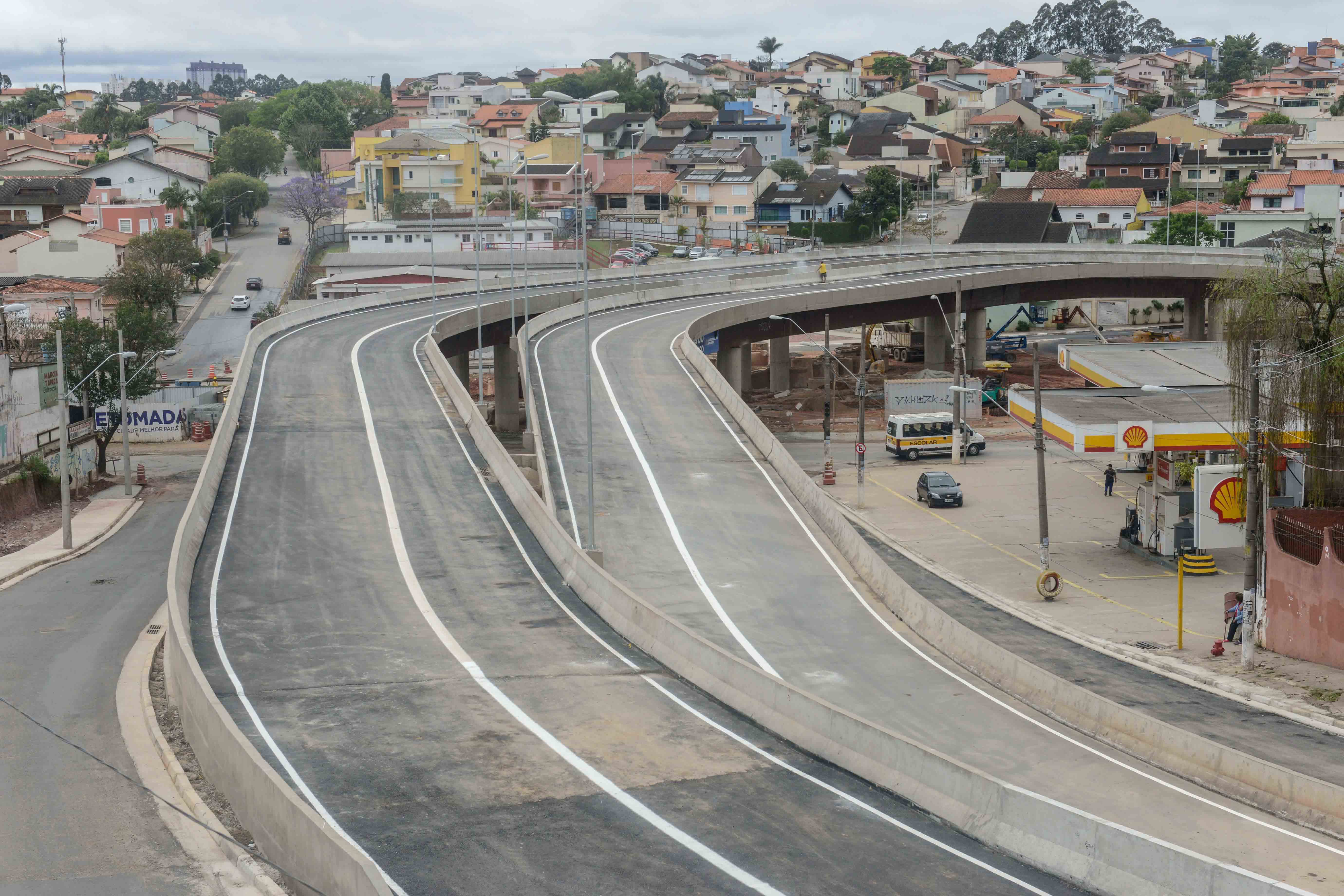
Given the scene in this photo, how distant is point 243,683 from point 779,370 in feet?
218

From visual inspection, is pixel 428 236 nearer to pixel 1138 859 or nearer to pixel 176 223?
pixel 176 223

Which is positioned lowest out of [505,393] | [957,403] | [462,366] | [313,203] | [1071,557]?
[1071,557]

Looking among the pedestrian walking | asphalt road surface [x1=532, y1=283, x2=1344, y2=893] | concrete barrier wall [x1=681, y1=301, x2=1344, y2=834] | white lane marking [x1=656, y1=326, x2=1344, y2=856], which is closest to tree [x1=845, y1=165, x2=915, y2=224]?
asphalt road surface [x1=532, y1=283, x2=1344, y2=893]

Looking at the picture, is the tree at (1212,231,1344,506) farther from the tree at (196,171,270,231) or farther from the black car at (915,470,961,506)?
the tree at (196,171,270,231)

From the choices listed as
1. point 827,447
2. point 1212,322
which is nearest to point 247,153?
point 1212,322

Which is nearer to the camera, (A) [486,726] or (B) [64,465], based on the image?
(A) [486,726]

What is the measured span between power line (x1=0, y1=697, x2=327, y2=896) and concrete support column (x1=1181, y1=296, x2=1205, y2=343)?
9110 centimetres

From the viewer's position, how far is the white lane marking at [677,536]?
31.8 m

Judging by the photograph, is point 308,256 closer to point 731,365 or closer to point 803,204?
point 803,204

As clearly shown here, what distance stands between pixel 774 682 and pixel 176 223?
125317 millimetres

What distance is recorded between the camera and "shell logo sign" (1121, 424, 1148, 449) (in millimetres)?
46438

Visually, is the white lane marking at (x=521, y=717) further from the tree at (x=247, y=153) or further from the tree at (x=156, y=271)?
the tree at (x=247, y=153)

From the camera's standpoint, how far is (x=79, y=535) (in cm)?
5338

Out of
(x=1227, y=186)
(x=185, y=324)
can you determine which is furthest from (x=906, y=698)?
(x=1227, y=186)
